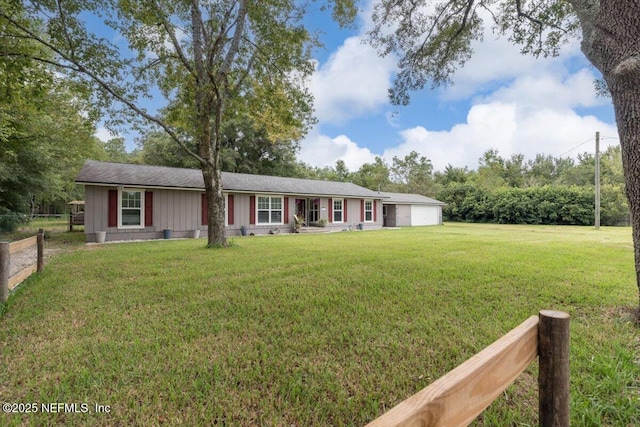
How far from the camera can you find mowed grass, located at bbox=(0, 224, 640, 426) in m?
2.17

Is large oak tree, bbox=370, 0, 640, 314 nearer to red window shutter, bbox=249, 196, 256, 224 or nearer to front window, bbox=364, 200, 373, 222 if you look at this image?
red window shutter, bbox=249, 196, 256, 224

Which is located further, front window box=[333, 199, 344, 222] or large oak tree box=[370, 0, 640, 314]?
front window box=[333, 199, 344, 222]

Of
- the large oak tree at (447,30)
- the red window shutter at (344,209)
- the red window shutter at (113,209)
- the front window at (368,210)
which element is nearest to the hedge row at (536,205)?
the front window at (368,210)

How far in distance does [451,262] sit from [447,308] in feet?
10.8

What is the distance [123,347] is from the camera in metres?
3.02

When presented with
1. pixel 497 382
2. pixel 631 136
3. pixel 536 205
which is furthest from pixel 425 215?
pixel 497 382

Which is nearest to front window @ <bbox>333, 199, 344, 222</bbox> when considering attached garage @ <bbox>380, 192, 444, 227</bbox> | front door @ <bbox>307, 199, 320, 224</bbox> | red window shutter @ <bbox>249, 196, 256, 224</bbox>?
front door @ <bbox>307, 199, 320, 224</bbox>

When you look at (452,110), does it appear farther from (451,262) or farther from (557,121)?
(451,262)

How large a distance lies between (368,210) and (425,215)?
25.4 feet

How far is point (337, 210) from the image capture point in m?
19.6

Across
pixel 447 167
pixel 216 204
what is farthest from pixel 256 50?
pixel 447 167

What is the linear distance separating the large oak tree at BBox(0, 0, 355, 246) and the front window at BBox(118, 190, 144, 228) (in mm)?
4039

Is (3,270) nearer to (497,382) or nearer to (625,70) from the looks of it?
(497,382)

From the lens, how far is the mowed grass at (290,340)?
2170 mm
